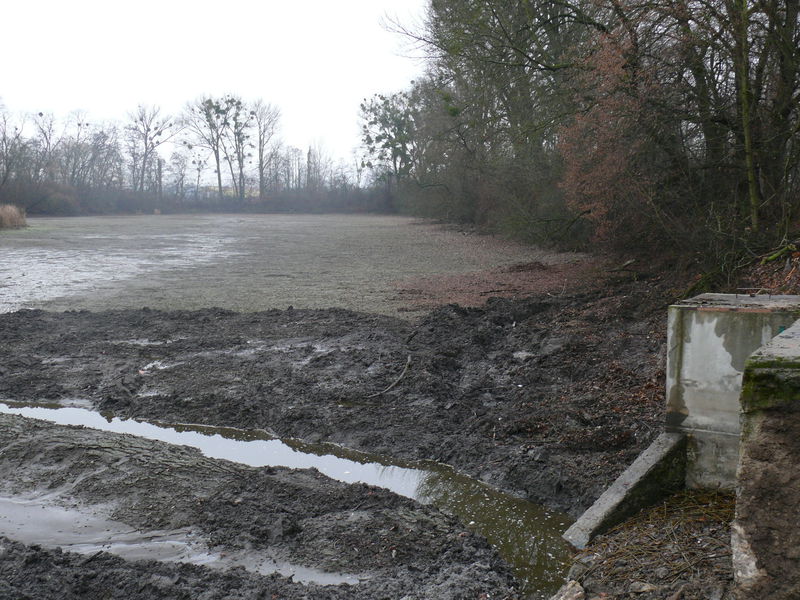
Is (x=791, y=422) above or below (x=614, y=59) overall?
below

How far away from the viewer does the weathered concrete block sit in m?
4.18

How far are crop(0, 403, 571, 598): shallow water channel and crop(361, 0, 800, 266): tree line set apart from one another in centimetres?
607

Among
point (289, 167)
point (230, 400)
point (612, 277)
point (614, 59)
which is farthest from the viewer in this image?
point (289, 167)

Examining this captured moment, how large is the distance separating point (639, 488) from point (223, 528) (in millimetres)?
2488

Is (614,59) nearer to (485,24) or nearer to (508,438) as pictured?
(485,24)

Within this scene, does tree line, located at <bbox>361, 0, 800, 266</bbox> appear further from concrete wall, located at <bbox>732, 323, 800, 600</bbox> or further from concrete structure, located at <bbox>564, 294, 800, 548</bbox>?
concrete wall, located at <bbox>732, 323, 800, 600</bbox>

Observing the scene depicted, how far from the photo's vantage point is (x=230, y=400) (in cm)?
700

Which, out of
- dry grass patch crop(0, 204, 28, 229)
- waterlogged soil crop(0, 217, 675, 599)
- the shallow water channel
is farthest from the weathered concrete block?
dry grass patch crop(0, 204, 28, 229)

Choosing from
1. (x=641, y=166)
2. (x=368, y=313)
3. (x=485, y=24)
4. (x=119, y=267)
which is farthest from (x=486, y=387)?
(x=119, y=267)

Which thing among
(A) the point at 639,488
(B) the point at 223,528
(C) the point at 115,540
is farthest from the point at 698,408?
(C) the point at 115,540

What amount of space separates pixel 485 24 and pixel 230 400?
432 inches

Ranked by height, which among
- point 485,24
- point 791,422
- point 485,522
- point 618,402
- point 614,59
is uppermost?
point 485,24

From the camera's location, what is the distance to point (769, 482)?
257 cm

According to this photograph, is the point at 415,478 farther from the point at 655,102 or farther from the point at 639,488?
the point at 655,102
